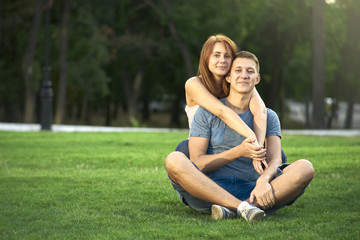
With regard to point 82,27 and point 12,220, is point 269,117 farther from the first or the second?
point 82,27

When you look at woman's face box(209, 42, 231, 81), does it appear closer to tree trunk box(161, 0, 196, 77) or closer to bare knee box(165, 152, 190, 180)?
bare knee box(165, 152, 190, 180)

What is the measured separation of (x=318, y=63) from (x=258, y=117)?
74.6 feet

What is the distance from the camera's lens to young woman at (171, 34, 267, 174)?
6227 millimetres

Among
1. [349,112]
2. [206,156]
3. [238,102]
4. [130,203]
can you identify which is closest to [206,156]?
[206,156]

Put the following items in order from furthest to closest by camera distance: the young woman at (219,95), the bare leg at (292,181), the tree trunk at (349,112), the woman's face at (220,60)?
1. the tree trunk at (349,112)
2. the woman's face at (220,60)
3. the young woman at (219,95)
4. the bare leg at (292,181)

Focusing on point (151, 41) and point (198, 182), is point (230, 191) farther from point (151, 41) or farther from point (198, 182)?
point (151, 41)

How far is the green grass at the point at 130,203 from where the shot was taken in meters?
5.63

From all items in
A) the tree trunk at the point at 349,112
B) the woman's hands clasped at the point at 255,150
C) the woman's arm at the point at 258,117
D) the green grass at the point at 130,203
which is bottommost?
the tree trunk at the point at 349,112

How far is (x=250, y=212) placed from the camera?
19.7 ft

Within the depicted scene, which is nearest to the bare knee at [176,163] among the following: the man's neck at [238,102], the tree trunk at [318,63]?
the man's neck at [238,102]

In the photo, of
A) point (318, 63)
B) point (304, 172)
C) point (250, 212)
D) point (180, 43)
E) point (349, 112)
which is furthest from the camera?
point (349, 112)

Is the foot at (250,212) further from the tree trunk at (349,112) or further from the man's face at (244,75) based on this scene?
the tree trunk at (349,112)

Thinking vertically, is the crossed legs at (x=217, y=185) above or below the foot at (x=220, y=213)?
above

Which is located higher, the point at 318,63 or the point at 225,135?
the point at 318,63
